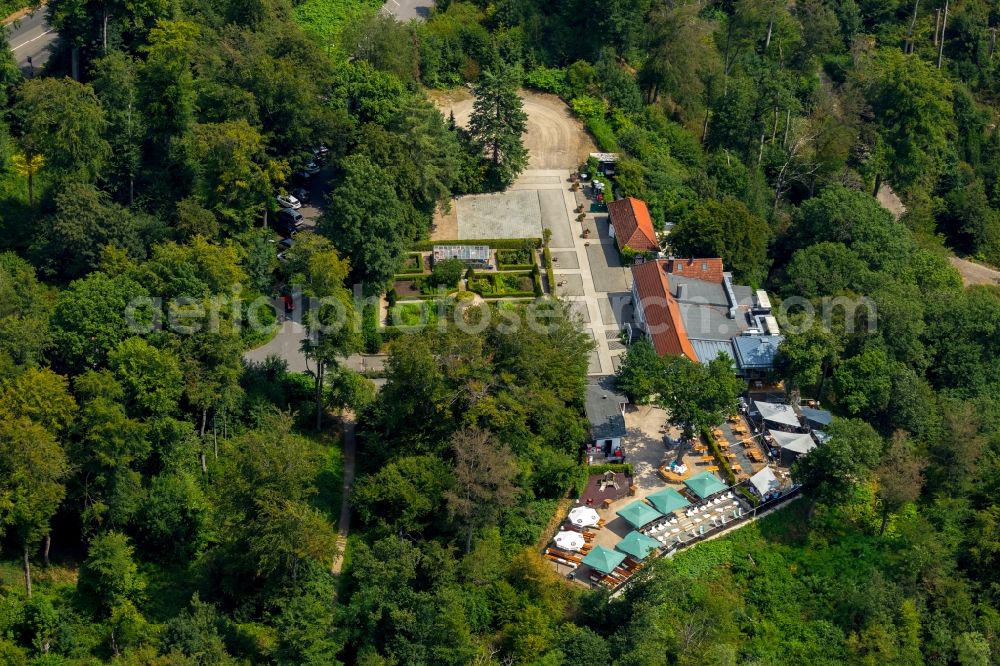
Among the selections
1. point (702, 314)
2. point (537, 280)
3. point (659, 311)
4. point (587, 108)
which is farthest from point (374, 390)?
point (587, 108)

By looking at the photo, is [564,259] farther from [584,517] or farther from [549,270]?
[584,517]

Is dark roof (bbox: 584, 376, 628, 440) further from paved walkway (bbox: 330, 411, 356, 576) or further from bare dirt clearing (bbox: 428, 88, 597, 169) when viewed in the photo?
bare dirt clearing (bbox: 428, 88, 597, 169)

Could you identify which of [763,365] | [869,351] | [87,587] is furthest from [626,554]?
[87,587]

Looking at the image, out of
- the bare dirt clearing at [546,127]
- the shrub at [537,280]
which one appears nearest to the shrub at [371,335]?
the shrub at [537,280]

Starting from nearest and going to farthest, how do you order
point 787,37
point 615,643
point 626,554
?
point 615,643
point 626,554
point 787,37

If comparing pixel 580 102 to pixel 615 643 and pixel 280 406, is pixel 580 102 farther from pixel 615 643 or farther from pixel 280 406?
pixel 615 643

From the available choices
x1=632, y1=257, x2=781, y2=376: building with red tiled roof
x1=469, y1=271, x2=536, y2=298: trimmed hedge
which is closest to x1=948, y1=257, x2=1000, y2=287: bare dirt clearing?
x1=632, y1=257, x2=781, y2=376: building with red tiled roof

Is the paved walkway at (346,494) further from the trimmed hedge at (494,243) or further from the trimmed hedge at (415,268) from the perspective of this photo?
the trimmed hedge at (494,243)
